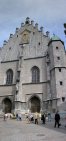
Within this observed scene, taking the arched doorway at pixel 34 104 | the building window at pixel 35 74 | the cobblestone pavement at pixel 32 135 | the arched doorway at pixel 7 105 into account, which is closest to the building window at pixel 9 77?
the arched doorway at pixel 7 105

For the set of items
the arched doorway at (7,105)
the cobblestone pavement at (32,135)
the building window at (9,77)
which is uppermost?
the building window at (9,77)

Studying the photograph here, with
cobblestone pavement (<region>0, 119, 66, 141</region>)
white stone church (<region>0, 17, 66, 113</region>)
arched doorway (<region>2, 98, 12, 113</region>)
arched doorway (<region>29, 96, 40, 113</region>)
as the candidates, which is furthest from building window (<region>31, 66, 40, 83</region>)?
cobblestone pavement (<region>0, 119, 66, 141</region>)

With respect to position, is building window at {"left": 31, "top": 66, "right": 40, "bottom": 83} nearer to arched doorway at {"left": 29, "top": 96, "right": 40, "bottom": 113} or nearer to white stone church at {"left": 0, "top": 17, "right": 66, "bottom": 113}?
white stone church at {"left": 0, "top": 17, "right": 66, "bottom": 113}

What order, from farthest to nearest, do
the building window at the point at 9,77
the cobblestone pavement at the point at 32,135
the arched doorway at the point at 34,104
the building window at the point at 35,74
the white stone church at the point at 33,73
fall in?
the building window at the point at 9,77
the building window at the point at 35,74
the arched doorway at the point at 34,104
the white stone church at the point at 33,73
the cobblestone pavement at the point at 32,135

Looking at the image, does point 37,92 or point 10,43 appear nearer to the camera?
point 37,92

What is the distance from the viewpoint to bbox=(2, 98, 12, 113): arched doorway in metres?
36.1

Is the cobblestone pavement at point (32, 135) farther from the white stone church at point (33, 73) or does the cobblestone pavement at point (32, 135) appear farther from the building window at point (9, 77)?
the building window at point (9, 77)

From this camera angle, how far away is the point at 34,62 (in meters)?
37.7

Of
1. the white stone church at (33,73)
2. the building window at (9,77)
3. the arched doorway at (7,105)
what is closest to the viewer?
the white stone church at (33,73)

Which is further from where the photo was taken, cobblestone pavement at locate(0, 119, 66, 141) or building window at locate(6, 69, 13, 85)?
building window at locate(6, 69, 13, 85)

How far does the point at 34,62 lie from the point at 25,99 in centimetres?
719

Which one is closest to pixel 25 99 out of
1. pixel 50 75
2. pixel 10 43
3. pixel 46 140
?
pixel 50 75

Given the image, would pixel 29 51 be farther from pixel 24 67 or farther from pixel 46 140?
pixel 46 140

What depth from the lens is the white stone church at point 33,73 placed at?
32.9 m
